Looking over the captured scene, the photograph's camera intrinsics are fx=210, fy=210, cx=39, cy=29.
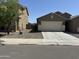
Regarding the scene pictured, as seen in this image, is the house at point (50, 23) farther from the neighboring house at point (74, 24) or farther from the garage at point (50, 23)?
the neighboring house at point (74, 24)

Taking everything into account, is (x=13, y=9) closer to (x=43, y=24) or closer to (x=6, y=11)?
(x=6, y=11)

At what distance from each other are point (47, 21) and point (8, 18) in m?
19.4
